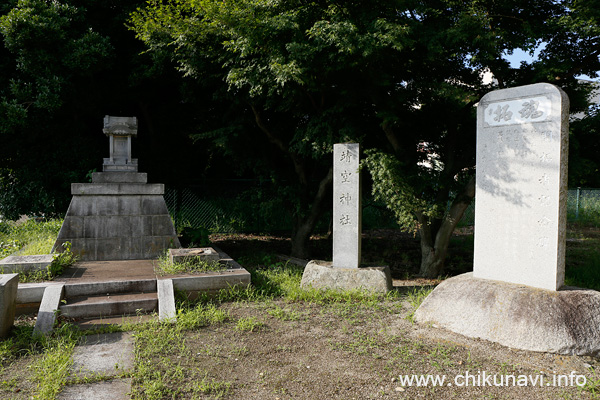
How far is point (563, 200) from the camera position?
4.46 meters

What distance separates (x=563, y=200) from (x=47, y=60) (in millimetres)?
9687

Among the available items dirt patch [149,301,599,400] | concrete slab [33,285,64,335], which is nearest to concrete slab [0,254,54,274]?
concrete slab [33,285,64,335]

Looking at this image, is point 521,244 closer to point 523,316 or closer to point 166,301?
point 523,316

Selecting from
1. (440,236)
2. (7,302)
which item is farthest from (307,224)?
(7,302)

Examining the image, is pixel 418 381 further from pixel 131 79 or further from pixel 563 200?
pixel 131 79

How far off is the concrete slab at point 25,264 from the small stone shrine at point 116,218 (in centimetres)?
128

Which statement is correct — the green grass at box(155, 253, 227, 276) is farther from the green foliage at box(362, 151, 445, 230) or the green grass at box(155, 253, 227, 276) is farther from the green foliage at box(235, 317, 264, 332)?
the green foliage at box(362, 151, 445, 230)

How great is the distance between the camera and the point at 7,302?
444 centimetres

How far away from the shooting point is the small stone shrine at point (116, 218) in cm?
736

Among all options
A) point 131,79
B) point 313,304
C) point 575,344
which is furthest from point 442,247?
point 131,79

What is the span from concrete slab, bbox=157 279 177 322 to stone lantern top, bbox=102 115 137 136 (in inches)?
Answer: 148

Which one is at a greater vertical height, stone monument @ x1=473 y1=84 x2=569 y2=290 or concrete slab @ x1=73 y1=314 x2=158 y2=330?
stone monument @ x1=473 y1=84 x2=569 y2=290

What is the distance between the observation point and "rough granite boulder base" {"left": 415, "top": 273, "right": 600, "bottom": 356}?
402cm

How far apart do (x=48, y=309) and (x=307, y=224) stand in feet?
19.3
